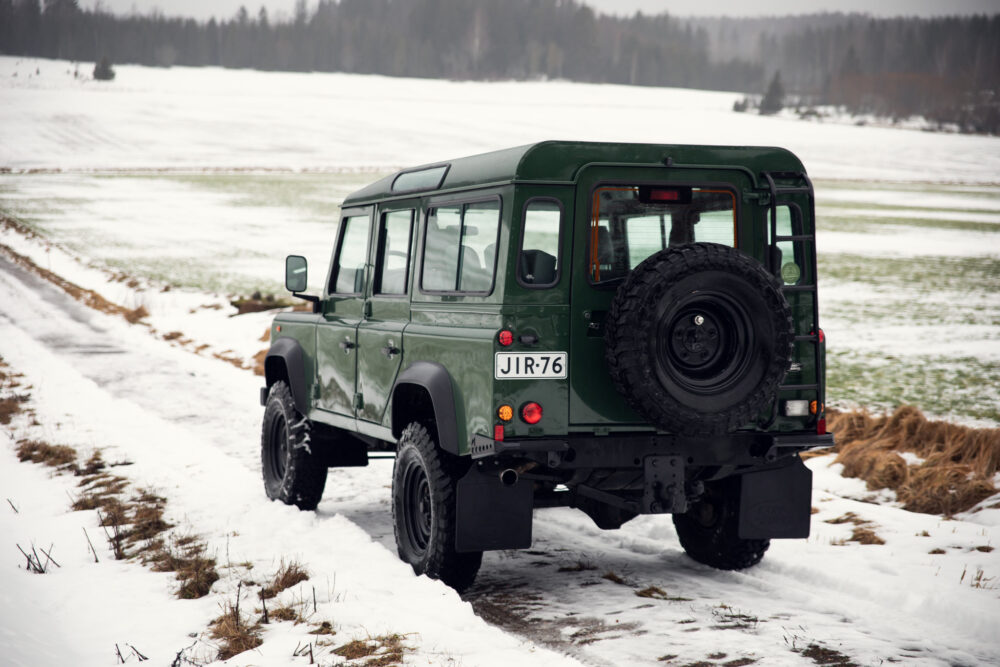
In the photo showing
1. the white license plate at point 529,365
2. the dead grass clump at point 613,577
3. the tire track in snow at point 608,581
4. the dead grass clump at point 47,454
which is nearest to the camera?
the tire track in snow at point 608,581

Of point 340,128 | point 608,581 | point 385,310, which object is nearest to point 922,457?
point 608,581

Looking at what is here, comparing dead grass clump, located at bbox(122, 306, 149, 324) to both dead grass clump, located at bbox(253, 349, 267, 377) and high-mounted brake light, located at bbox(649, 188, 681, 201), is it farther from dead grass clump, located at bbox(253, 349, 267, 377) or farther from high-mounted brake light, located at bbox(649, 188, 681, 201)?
high-mounted brake light, located at bbox(649, 188, 681, 201)

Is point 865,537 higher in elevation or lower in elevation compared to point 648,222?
lower

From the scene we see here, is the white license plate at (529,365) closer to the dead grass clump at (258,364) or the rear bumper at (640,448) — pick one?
the rear bumper at (640,448)

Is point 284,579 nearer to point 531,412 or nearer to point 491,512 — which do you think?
point 491,512

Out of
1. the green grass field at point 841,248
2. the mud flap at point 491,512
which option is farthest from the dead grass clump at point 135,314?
the mud flap at point 491,512

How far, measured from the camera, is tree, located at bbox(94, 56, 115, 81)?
100688 mm

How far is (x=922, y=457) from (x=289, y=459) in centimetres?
520

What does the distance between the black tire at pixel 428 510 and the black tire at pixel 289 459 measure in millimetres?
1869

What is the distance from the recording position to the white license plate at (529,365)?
559 centimetres

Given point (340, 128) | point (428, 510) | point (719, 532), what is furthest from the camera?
point (340, 128)

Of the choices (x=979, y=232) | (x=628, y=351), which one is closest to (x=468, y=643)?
(x=628, y=351)

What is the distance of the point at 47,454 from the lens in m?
10.6

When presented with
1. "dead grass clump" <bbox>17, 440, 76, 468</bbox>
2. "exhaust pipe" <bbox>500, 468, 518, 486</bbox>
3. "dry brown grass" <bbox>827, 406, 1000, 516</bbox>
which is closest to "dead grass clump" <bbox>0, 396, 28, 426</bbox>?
"dead grass clump" <bbox>17, 440, 76, 468</bbox>
